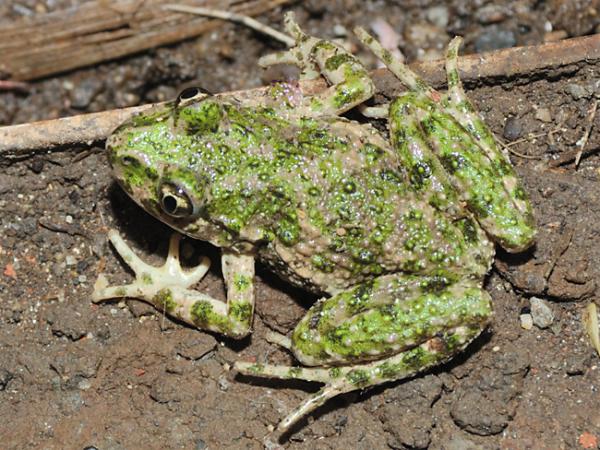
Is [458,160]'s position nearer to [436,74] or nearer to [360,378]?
[436,74]

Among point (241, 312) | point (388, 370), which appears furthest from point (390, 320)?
point (241, 312)

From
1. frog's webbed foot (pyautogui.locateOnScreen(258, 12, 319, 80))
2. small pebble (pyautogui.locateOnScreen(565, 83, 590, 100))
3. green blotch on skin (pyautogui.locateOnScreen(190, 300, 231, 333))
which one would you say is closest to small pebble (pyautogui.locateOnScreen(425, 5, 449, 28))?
frog's webbed foot (pyautogui.locateOnScreen(258, 12, 319, 80))

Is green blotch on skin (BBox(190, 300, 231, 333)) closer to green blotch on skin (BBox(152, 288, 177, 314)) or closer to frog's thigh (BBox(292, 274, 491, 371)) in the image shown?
green blotch on skin (BBox(152, 288, 177, 314))

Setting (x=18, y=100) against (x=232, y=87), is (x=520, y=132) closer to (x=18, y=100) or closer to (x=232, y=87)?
(x=232, y=87)

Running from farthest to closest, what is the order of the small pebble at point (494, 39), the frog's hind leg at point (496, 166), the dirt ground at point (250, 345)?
1. the small pebble at point (494, 39)
2. the dirt ground at point (250, 345)
3. the frog's hind leg at point (496, 166)

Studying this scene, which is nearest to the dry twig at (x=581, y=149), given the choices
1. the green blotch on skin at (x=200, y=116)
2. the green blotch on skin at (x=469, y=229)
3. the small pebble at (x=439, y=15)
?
the green blotch on skin at (x=469, y=229)

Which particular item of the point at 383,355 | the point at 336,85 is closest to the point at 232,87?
the point at 336,85

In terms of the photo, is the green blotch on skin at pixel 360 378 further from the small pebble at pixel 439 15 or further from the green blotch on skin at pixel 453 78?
the small pebble at pixel 439 15

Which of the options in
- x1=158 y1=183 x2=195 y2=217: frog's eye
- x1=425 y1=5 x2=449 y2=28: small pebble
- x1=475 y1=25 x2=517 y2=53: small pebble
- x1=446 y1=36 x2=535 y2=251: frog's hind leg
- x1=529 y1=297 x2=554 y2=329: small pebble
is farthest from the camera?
x1=425 y1=5 x2=449 y2=28: small pebble
